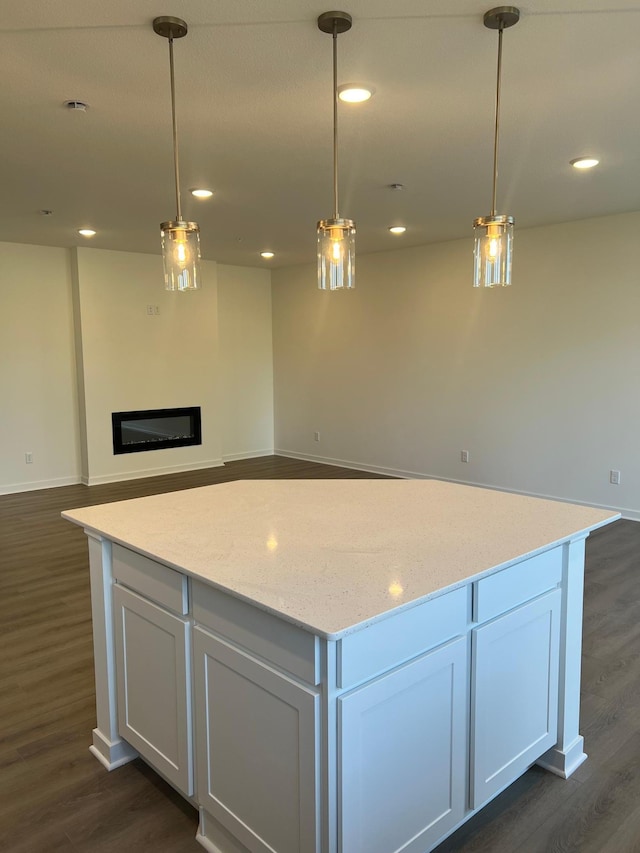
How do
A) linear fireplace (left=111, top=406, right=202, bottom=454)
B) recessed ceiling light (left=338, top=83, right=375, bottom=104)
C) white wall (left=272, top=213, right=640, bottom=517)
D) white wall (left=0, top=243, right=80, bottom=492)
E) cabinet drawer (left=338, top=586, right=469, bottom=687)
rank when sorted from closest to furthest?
1. cabinet drawer (left=338, top=586, right=469, bottom=687)
2. recessed ceiling light (left=338, top=83, right=375, bottom=104)
3. white wall (left=272, top=213, right=640, bottom=517)
4. white wall (left=0, top=243, right=80, bottom=492)
5. linear fireplace (left=111, top=406, right=202, bottom=454)

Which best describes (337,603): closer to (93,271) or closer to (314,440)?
(93,271)

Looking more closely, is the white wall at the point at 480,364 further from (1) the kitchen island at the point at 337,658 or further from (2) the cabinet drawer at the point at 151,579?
(2) the cabinet drawer at the point at 151,579

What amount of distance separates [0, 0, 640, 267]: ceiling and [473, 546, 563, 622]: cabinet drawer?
1.83 meters

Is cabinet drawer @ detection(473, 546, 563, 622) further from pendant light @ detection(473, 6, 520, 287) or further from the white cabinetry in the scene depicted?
pendant light @ detection(473, 6, 520, 287)

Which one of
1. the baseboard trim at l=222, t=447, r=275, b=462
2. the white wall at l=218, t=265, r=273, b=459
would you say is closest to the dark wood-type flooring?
the baseboard trim at l=222, t=447, r=275, b=462

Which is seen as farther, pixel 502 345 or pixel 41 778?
pixel 502 345

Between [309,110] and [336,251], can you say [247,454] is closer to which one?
[309,110]

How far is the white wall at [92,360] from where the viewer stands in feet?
20.8

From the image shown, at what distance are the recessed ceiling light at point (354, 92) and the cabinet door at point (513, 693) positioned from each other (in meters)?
2.19

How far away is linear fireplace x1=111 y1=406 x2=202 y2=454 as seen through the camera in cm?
694

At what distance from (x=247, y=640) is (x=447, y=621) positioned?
530 millimetres

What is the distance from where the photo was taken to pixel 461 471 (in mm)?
6484

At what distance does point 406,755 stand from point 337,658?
43cm

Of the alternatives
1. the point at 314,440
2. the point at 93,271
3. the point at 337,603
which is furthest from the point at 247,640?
the point at 314,440
